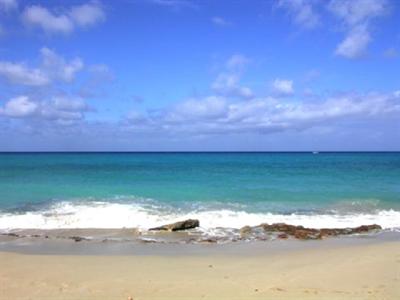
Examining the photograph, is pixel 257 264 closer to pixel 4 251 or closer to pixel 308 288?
pixel 308 288

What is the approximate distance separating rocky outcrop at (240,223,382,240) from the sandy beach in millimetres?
2419

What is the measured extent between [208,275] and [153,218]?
9.68 metres

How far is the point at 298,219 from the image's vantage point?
1803cm

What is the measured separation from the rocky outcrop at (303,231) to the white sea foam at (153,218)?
126 cm

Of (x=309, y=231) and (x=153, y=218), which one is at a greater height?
(x=309, y=231)

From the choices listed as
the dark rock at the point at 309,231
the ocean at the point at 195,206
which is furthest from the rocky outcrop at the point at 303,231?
the ocean at the point at 195,206

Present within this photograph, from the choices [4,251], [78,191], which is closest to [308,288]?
[4,251]

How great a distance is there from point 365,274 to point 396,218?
1081 cm

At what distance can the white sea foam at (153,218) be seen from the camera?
16.6 metres

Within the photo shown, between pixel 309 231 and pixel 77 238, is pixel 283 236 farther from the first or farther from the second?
pixel 77 238

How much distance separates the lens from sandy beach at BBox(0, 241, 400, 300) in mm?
7422

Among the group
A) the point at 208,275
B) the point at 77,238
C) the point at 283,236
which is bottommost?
the point at 77,238

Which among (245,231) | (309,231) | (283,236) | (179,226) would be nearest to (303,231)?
(309,231)

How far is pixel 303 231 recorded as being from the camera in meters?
14.6
